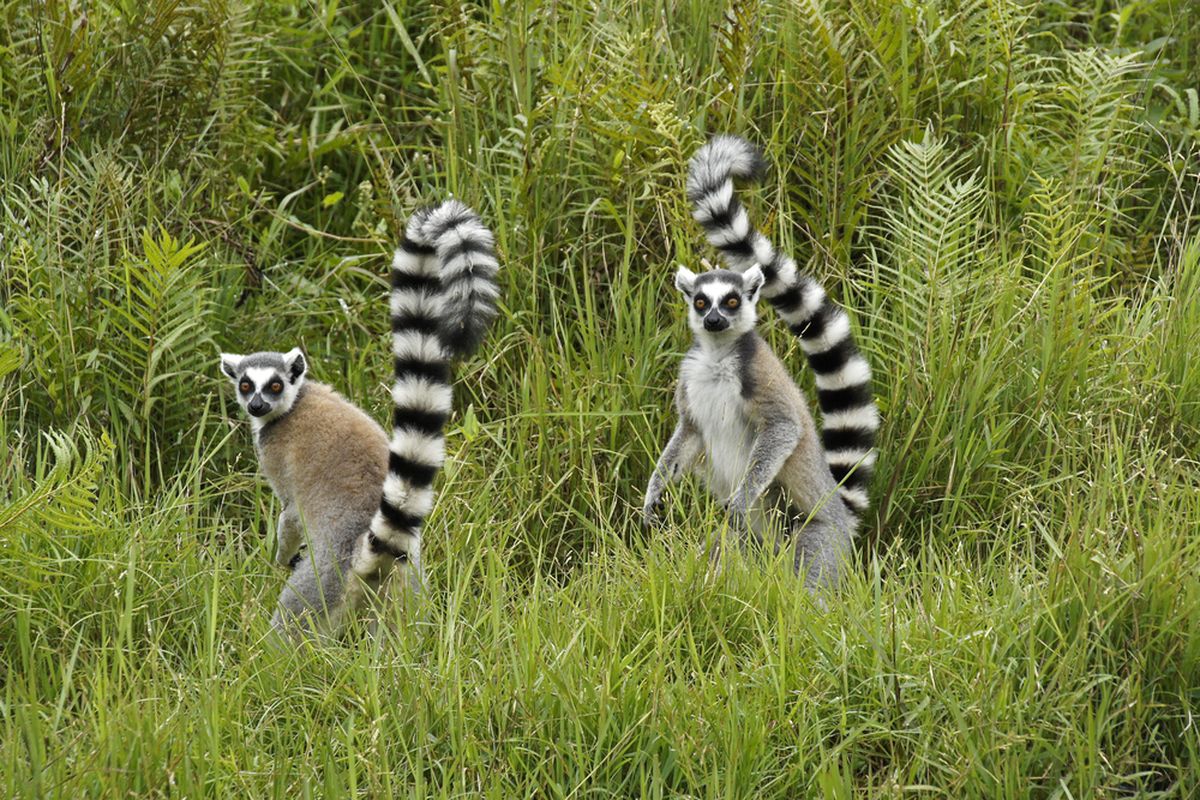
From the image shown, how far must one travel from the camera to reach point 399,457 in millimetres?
4184

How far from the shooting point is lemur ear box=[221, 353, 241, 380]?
15.9 ft

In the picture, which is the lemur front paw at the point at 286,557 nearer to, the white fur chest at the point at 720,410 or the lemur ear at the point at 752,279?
the white fur chest at the point at 720,410

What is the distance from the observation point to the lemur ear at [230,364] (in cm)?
485

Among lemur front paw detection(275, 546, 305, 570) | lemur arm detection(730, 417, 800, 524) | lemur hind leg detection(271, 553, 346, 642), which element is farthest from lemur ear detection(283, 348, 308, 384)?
lemur arm detection(730, 417, 800, 524)

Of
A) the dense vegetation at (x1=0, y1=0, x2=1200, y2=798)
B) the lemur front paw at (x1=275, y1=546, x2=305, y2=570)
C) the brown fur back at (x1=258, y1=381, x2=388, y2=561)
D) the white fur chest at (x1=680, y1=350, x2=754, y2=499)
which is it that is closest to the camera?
the dense vegetation at (x1=0, y1=0, x2=1200, y2=798)

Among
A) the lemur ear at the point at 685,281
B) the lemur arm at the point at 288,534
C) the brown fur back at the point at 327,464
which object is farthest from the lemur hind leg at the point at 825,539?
the lemur arm at the point at 288,534

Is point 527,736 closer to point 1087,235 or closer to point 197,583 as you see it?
point 197,583

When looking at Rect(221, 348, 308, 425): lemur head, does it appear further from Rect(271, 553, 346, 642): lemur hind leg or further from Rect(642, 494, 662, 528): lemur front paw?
Rect(642, 494, 662, 528): lemur front paw

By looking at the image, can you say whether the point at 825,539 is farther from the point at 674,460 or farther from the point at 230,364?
the point at 230,364

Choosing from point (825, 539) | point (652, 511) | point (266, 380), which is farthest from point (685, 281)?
point (266, 380)

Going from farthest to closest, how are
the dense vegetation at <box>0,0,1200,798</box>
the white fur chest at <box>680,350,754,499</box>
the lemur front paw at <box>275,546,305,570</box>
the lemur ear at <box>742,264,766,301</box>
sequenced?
the white fur chest at <box>680,350,754,499</box> < the lemur ear at <box>742,264,766,301</box> < the lemur front paw at <box>275,546,305,570</box> < the dense vegetation at <box>0,0,1200,798</box>

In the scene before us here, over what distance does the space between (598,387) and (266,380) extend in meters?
1.15

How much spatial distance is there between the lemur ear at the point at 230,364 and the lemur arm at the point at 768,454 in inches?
68.4

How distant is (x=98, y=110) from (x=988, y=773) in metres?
4.52
